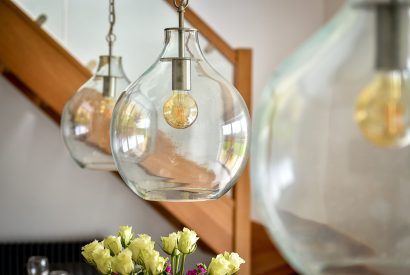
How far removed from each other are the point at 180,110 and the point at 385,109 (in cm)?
68

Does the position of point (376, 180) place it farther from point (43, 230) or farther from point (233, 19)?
point (233, 19)

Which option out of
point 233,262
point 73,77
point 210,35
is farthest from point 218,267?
point 73,77

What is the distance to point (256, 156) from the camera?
58cm

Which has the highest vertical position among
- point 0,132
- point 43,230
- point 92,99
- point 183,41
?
point 183,41

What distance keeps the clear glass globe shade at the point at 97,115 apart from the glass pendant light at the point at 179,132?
0.95 m

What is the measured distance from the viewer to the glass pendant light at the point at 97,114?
7.27 feet

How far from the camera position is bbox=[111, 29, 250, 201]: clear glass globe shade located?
1179 millimetres

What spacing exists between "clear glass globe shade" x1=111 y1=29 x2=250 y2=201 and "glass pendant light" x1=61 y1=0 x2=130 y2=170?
0.95 metres

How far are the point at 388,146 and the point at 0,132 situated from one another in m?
4.79

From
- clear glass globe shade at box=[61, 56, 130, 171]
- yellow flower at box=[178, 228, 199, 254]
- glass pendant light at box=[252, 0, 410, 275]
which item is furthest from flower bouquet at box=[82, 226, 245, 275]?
glass pendant light at box=[252, 0, 410, 275]

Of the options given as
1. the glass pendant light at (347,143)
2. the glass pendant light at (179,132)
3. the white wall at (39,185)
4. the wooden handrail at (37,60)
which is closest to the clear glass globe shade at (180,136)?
the glass pendant light at (179,132)

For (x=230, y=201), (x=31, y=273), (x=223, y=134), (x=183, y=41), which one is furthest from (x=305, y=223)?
(x=230, y=201)

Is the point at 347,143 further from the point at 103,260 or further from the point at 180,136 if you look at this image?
the point at 103,260

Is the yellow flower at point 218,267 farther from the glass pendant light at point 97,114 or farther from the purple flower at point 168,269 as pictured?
the glass pendant light at point 97,114
